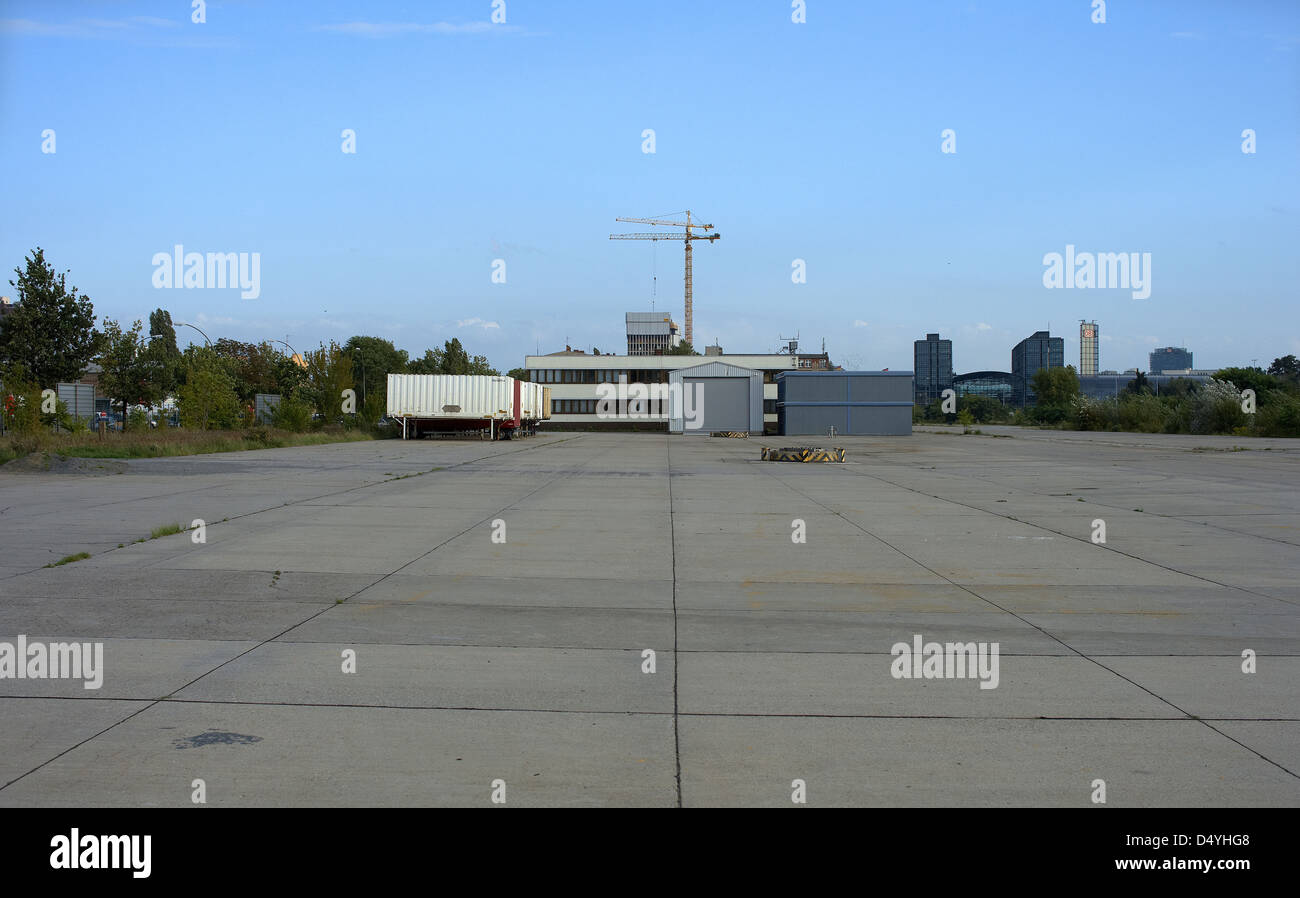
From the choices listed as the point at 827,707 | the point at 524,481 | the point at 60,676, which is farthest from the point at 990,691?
the point at 524,481

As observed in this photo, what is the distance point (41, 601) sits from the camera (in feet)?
27.7

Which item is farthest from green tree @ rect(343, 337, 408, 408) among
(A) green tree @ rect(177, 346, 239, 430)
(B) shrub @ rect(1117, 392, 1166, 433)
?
(B) shrub @ rect(1117, 392, 1166, 433)

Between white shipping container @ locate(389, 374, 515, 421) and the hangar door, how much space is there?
78.5 feet

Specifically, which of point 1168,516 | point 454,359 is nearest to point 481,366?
point 454,359

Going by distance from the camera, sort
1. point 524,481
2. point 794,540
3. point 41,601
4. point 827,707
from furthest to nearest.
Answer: point 524,481, point 794,540, point 41,601, point 827,707

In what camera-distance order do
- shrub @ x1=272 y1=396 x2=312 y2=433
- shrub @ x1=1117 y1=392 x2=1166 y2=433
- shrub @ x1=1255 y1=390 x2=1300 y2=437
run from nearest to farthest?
shrub @ x1=272 y1=396 x2=312 y2=433 → shrub @ x1=1255 y1=390 x2=1300 y2=437 → shrub @ x1=1117 y1=392 x2=1166 y2=433

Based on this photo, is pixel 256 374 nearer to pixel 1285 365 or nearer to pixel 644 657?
pixel 644 657

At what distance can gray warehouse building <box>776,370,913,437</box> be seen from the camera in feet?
224

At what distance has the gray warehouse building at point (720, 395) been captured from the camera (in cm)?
7162
